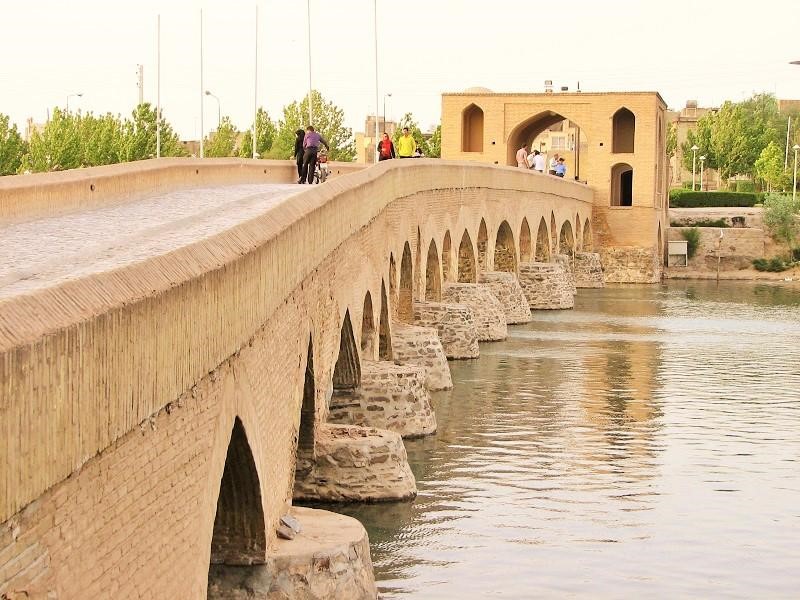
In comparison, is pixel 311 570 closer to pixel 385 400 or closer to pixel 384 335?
pixel 385 400

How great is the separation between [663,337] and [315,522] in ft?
67.0

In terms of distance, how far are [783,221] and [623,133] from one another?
19.2 ft

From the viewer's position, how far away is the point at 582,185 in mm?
46312

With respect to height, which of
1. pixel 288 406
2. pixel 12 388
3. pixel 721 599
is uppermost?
pixel 12 388

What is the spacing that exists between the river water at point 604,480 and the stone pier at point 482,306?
0.29 meters

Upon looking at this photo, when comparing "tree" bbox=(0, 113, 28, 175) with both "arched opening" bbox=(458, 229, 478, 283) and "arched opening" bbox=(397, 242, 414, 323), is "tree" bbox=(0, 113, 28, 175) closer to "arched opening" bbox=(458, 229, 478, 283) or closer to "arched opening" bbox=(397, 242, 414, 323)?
"arched opening" bbox=(458, 229, 478, 283)

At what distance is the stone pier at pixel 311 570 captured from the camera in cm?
912

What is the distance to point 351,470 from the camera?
44.2 feet

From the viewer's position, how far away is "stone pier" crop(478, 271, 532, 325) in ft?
102

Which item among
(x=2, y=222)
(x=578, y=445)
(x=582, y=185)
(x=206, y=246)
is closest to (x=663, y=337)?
(x=578, y=445)

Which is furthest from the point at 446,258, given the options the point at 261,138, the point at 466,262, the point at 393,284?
the point at 261,138

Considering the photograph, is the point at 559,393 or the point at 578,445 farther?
the point at 559,393

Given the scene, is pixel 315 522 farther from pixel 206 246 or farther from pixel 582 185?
pixel 582 185

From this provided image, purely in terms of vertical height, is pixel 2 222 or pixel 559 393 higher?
pixel 2 222
